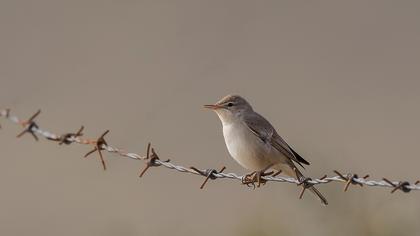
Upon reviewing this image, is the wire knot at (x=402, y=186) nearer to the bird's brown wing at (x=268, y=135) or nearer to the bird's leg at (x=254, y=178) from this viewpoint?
the bird's leg at (x=254, y=178)

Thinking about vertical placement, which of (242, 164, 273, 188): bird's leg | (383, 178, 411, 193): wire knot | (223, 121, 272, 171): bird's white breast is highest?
(223, 121, 272, 171): bird's white breast

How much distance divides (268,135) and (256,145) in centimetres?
23

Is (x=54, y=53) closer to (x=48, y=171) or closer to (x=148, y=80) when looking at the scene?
(x=148, y=80)

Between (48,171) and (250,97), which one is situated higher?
(250,97)

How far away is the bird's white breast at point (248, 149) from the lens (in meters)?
12.0

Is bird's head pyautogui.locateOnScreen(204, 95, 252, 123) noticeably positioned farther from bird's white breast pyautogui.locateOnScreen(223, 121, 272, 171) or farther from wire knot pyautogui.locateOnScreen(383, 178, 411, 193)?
wire knot pyautogui.locateOnScreen(383, 178, 411, 193)

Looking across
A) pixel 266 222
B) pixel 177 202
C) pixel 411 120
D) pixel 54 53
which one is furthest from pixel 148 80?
pixel 266 222

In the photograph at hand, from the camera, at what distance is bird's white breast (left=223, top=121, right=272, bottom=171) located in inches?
471

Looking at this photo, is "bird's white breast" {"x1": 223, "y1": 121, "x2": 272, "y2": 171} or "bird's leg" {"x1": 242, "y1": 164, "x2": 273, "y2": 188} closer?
"bird's leg" {"x1": 242, "y1": 164, "x2": 273, "y2": 188}

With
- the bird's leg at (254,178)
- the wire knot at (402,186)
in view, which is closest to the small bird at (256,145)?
the bird's leg at (254,178)

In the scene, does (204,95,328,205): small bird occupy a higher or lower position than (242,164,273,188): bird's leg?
higher

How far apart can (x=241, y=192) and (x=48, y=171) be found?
605cm

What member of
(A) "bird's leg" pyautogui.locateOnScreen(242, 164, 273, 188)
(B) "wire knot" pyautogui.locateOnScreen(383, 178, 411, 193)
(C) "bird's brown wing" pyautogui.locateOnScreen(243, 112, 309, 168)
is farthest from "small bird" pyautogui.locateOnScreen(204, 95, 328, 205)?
(B) "wire knot" pyautogui.locateOnScreen(383, 178, 411, 193)

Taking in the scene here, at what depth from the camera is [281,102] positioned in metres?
31.3
